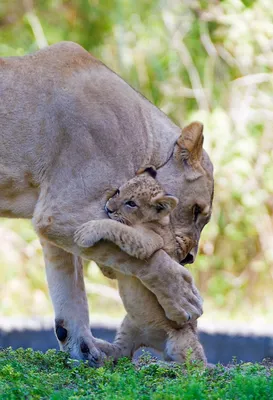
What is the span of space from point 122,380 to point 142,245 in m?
1.00

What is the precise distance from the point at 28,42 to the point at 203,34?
2.36 meters

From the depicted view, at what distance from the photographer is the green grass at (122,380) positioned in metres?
4.40

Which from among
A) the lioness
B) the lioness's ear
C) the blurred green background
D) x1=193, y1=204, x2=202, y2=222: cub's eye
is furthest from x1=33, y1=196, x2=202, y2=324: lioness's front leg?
the blurred green background

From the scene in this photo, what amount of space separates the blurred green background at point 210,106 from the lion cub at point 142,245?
18.9ft

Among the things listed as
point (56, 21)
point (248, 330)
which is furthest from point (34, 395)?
point (56, 21)

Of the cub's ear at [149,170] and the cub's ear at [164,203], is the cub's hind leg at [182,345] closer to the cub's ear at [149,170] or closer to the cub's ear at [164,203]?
the cub's ear at [164,203]

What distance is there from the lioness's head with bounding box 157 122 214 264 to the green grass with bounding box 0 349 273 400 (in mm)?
872

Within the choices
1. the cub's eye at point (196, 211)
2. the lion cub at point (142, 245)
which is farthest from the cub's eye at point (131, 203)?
the cub's eye at point (196, 211)

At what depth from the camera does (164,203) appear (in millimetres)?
5637

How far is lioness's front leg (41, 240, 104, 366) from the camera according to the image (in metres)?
6.10

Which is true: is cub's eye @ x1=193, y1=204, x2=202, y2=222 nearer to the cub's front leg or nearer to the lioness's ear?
the lioness's ear

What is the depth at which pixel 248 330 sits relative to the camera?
864 centimetres

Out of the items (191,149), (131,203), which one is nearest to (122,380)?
(131,203)

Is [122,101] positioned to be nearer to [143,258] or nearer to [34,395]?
[143,258]
